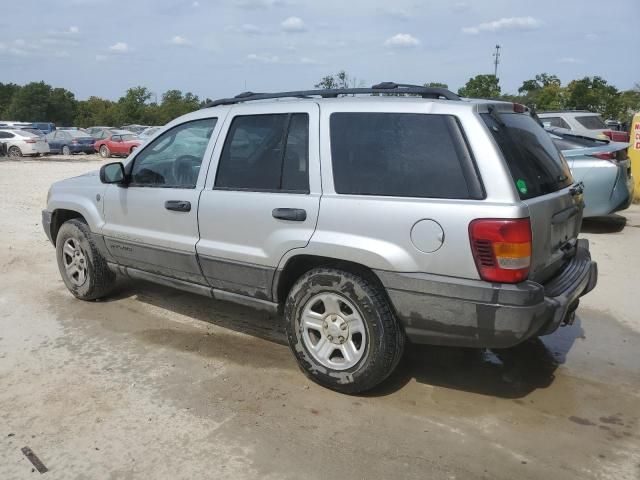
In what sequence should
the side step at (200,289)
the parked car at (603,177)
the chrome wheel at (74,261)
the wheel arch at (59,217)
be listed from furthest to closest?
the parked car at (603,177) < the wheel arch at (59,217) < the chrome wheel at (74,261) < the side step at (200,289)

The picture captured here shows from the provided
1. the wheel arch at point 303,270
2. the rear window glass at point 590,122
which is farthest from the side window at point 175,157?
the rear window glass at point 590,122

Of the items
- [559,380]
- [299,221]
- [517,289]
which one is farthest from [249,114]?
[559,380]

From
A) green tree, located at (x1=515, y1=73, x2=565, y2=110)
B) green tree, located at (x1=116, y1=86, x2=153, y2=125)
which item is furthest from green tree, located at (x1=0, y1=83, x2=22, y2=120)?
green tree, located at (x1=515, y1=73, x2=565, y2=110)

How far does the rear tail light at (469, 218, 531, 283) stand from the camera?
9.98ft

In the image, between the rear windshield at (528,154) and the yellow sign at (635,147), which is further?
the yellow sign at (635,147)

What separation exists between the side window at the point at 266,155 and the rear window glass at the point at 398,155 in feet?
0.87

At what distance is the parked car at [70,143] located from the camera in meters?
29.0

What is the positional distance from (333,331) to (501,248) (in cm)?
120

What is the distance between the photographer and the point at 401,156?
340 cm

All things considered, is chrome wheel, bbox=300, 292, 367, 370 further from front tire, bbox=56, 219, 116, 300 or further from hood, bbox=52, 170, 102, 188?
hood, bbox=52, 170, 102, 188

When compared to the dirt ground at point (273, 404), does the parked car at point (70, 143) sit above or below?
above

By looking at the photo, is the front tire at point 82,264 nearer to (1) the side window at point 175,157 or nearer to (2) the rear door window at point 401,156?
(1) the side window at point 175,157

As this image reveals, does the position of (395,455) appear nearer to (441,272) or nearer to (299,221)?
(441,272)

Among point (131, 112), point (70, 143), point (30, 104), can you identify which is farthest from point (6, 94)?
Result: point (70, 143)
